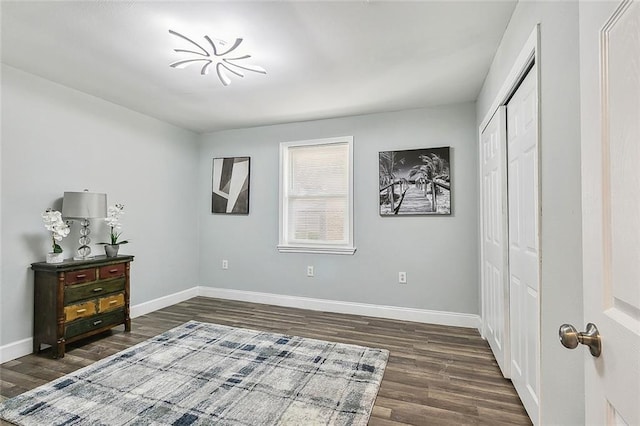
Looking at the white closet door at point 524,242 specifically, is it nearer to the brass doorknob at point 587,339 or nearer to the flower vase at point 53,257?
the brass doorknob at point 587,339

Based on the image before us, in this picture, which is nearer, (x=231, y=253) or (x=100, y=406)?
(x=100, y=406)

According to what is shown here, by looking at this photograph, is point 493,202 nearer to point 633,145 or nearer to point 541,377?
point 541,377

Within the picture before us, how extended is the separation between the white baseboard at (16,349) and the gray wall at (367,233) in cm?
211

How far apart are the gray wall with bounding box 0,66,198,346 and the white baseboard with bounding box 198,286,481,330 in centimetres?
71

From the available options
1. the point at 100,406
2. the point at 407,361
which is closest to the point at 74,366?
the point at 100,406

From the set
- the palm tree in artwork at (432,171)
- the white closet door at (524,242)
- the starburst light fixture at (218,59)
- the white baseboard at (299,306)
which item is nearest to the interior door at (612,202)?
the white closet door at (524,242)

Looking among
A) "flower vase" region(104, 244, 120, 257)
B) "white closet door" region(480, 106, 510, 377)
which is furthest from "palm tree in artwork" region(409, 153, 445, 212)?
"flower vase" region(104, 244, 120, 257)

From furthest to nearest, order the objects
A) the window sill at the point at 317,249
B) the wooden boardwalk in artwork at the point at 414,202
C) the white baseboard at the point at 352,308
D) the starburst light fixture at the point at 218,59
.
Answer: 1. the window sill at the point at 317,249
2. the wooden boardwalk in artwork at the point at 414,202
3. the white baseboard at the point at 352,308
4. the starburst light fixture at the point at 218,59

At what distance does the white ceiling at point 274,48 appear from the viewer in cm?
190

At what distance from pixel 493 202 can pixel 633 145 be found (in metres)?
2.16

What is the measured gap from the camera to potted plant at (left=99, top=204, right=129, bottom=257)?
3234 mm

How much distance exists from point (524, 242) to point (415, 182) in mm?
1824

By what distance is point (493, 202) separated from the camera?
8.27 ft

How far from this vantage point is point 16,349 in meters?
2.62
